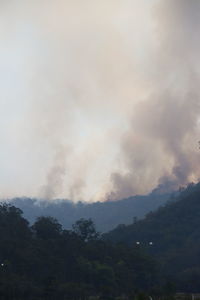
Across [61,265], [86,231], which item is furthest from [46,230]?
[86,231]

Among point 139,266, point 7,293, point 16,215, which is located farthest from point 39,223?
point 7,293

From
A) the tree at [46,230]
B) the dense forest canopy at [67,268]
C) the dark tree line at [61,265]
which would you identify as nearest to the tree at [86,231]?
the dense forest canopy at [67,268]

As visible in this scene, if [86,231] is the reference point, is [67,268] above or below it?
below

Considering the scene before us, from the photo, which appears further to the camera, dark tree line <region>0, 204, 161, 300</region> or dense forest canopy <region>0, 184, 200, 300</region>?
dark tree line <region>0, 204, 161, 300</region>

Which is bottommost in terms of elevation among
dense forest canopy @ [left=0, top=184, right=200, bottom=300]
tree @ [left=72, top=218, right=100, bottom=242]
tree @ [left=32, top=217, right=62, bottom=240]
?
dense forest canopy @ [left=0, top=184, right=200, bottom=300]

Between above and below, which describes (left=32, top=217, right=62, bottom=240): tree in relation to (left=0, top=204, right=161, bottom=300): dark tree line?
above

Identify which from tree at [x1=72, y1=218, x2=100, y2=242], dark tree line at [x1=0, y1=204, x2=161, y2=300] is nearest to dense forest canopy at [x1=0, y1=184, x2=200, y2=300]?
dark tree line at [x1=0, y1=204, x2=161, y2=300]

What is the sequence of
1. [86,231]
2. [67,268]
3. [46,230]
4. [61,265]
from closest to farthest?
[61,265], [67,268], [46,230], [86,231]

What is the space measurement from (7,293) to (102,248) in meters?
52.6

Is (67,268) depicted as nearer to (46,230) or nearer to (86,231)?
(46,230)

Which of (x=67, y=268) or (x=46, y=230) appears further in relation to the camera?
(x=46, y=230)

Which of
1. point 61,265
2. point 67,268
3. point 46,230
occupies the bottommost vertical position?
point 67,268

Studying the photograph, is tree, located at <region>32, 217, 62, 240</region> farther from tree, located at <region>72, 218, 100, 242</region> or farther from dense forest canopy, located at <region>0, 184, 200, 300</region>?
tree, located at <region>72, 218, 100, 242</region>

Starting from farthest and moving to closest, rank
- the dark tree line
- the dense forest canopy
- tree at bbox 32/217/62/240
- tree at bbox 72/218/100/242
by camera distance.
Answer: tree at bbox 72/218/100/242, tree at bbox 32/217/62/240, the dark tree line, the dense forest canopy
